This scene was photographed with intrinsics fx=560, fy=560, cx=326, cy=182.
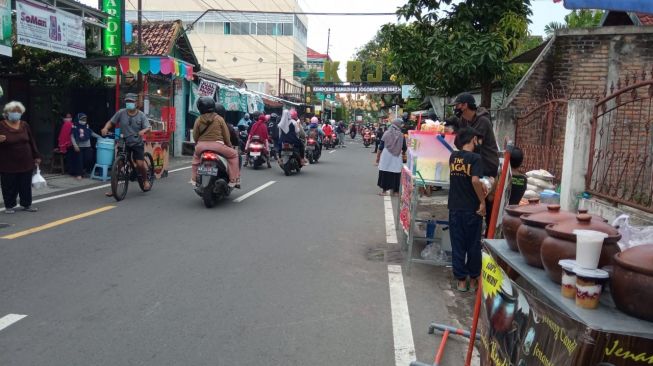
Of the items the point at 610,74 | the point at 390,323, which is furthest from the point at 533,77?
the point at 390,323

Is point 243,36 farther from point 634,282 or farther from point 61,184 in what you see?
point 634,282

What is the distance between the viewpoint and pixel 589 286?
218 centimetres

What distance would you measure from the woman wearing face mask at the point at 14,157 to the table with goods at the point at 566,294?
7735mm

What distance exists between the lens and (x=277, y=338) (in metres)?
4.16

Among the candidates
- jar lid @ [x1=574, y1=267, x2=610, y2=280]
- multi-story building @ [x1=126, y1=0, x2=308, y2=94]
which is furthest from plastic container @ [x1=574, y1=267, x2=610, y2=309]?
multi-story building @ [x1=126, y1=0, x2=308, y2=94]

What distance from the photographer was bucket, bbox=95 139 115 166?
12750mm

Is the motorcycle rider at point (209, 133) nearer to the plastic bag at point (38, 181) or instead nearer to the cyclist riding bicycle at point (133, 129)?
the cyclist riding bicycle at point (133, 129)

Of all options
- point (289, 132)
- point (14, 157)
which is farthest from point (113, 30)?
point (14, 157)

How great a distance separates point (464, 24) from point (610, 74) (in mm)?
2804

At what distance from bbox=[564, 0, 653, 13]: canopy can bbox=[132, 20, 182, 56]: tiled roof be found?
62.5 feet

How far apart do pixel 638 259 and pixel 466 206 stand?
3426 millimetres

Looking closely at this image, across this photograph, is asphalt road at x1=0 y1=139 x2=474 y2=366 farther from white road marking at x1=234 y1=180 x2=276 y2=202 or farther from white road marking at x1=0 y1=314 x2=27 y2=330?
white road marking at x1=234 y1=180 x2=276 y2=202

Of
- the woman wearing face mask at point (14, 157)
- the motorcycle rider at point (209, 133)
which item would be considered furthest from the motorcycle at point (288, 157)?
the woman wearing face mask at point (14, 157)

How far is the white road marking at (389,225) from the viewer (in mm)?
7918
